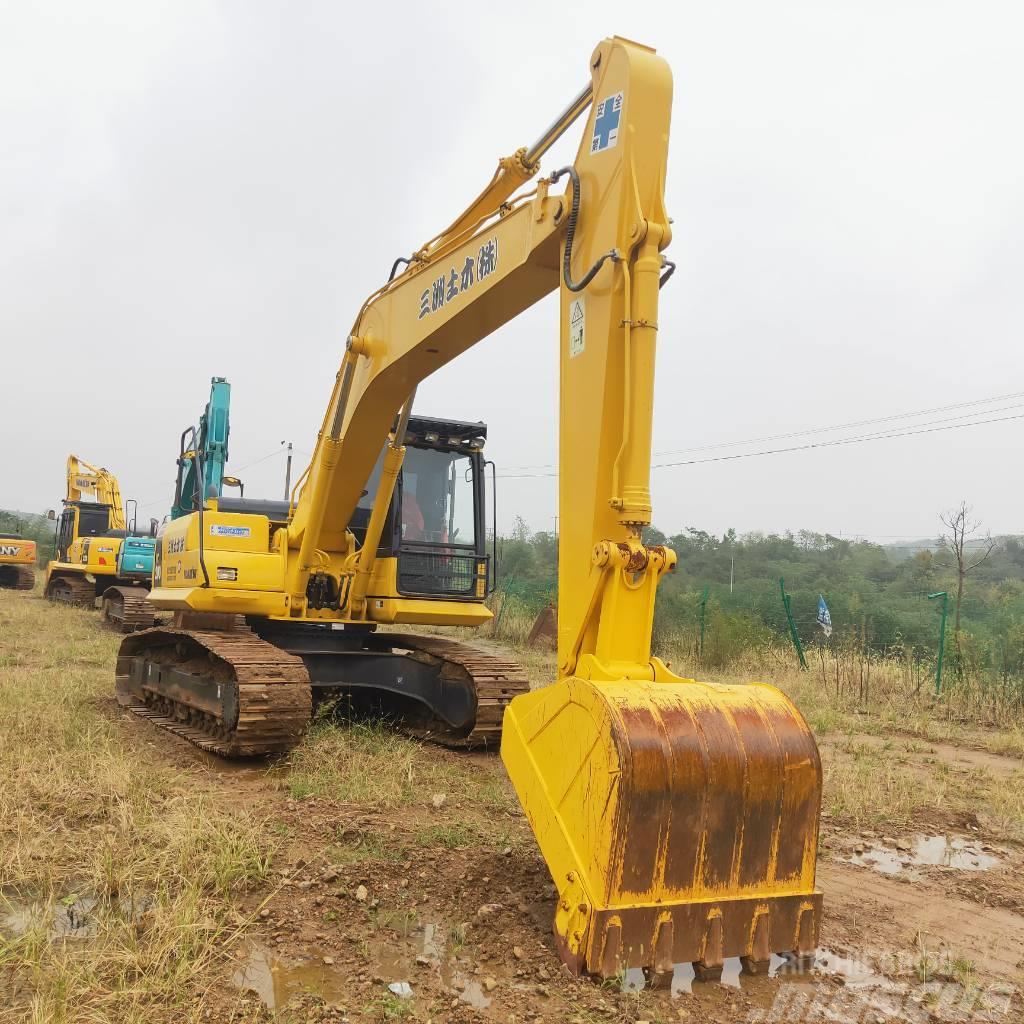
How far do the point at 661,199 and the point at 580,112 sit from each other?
948 millimetres

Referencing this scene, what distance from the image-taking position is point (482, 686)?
6871 millimetres

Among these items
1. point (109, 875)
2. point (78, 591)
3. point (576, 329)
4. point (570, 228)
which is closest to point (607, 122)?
point (570, 228)

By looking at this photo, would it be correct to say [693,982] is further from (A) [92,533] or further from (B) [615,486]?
(A) [92,533]

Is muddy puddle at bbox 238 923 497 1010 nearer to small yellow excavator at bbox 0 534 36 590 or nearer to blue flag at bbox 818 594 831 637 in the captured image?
blue flag at bbox 818 594 831 637

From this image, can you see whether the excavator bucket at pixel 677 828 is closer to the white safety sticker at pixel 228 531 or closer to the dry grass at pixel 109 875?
the dry grass at pixel 109 875

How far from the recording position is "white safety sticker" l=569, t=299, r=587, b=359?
4.09 m

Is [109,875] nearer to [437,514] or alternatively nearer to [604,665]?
[604,665]

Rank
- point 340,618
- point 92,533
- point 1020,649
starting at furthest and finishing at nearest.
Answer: point 92,533
point 1020,649
point 340,618

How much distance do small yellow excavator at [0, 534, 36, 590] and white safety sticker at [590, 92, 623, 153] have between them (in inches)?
1030

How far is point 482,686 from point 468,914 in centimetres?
329

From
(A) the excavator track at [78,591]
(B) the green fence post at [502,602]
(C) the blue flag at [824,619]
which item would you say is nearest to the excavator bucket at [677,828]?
(C) the blue flag at [824,619]

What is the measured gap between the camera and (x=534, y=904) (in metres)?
3.71

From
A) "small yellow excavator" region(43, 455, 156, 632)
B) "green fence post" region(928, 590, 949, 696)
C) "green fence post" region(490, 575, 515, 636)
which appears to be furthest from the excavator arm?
"green fence post" region(928, 590, 949, 696)

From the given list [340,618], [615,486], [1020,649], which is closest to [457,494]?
[340,618]
